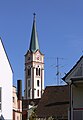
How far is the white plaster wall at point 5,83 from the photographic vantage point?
38.7 m

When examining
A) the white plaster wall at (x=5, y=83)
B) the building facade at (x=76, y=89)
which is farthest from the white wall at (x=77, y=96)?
the white plaster wall at (x=5, y=83)

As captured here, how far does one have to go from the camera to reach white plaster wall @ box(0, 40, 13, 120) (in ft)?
127

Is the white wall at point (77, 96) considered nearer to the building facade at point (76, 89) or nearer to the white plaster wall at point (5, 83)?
the building facade at point (76, 89)

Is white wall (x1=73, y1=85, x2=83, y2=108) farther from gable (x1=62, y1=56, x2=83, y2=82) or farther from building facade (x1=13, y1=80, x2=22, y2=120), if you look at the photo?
building facade (x1=13, y1=80, x2=22, y2=120)

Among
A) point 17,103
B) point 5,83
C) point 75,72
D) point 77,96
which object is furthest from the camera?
point 17,103

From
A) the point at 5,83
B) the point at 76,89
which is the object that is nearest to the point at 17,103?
the point at 5,83

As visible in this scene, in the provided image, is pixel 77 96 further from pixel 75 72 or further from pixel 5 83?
pixel 5 83

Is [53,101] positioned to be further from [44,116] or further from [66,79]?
[66,79]

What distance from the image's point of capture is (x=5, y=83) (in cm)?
3912

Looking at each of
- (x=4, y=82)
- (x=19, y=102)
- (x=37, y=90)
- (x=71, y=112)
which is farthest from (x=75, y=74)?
(x=37, y=90)

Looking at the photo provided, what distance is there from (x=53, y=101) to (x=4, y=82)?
59.7 ft

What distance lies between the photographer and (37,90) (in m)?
193

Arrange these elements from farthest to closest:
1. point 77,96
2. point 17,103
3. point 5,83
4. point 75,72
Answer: point 17,103 → point 5,83 → point 75,72 → point 77,96

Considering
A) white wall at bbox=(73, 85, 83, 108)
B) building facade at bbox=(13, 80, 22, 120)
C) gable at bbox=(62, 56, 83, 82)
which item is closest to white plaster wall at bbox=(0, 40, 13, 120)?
gable at bbox=(62, 56, 83, 82)
